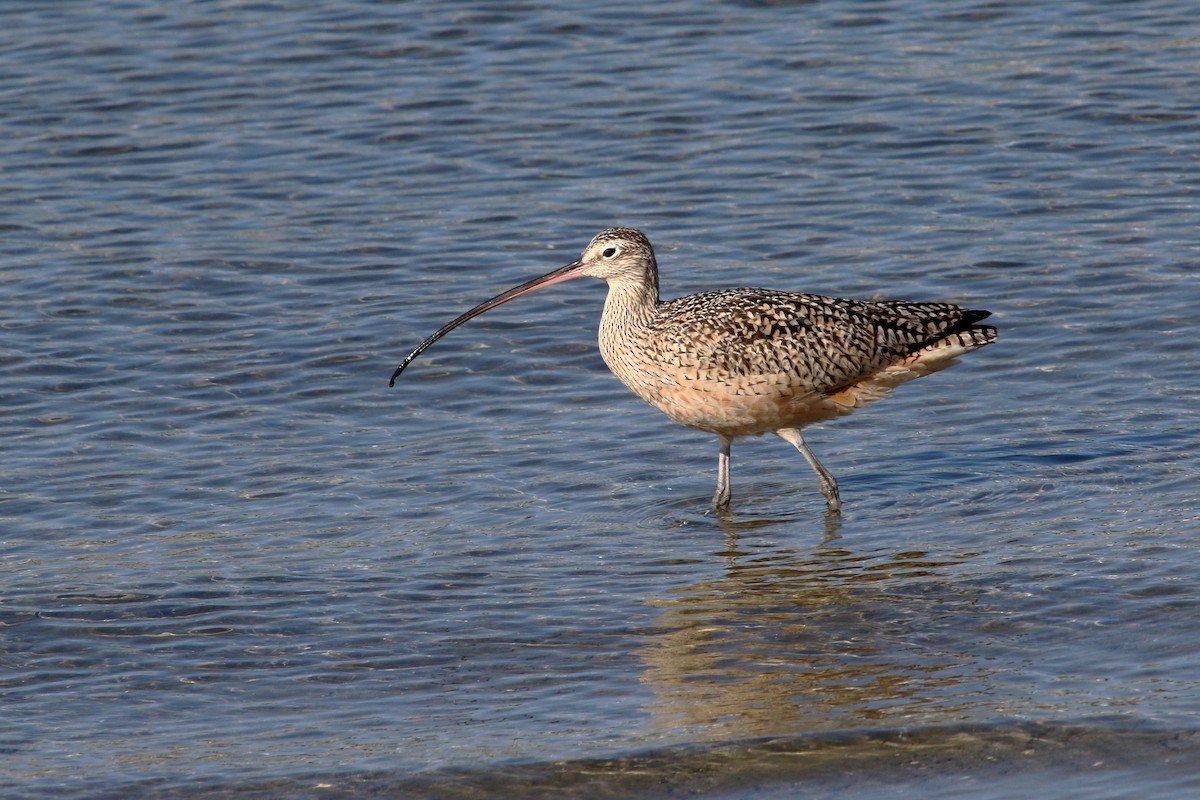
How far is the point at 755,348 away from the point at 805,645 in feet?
6.98

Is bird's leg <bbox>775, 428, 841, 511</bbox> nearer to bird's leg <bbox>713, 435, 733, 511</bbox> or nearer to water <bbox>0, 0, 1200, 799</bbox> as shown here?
water <bbox>0, 0, 1200, 799</bbox>

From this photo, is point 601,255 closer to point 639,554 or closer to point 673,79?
point 639,554

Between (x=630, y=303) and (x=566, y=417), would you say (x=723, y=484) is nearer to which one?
(x=630, y=303)

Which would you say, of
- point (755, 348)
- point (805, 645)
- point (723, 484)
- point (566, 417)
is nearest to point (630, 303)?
point (755, 348)

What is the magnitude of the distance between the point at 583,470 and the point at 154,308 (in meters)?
3.72

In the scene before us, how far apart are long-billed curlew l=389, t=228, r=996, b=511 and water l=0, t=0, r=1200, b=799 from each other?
17.8 inches

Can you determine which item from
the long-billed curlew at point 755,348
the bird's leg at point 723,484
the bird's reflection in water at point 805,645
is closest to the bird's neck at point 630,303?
the long-billed curlew at point 755,348

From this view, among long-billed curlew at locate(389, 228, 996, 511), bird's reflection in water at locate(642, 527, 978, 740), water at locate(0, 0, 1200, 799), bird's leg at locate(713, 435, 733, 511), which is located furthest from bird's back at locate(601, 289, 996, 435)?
bird's reflection in water at locate(642, 527, 978, 740)

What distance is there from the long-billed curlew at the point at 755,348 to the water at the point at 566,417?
45cm

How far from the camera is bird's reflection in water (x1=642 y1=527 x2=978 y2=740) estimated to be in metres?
6.61

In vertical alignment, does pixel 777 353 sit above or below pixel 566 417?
above

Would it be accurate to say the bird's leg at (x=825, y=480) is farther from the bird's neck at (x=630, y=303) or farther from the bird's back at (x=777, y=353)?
the bird's neck at (x=630, y=303)

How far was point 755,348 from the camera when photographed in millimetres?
9023

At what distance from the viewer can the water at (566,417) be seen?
21.7ft
